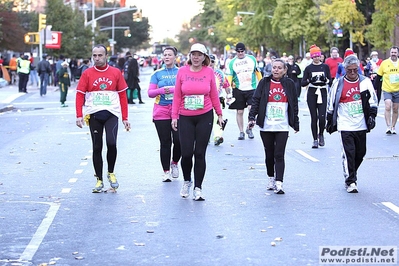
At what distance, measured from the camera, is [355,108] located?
11164 mm

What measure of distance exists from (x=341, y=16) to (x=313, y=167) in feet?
126

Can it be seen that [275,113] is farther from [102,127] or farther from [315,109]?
[315,109]

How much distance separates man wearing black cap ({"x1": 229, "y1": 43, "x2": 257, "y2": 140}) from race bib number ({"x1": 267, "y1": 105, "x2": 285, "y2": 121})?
22.8 ft

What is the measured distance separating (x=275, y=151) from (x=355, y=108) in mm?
1109

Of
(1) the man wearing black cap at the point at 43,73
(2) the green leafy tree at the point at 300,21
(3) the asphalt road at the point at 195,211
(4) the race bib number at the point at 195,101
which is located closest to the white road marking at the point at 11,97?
(1) the man wearing black cap at the point at 43,73

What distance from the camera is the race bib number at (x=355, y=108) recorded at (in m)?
11.2

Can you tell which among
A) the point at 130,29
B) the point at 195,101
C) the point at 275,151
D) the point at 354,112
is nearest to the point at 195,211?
the point at 195,101

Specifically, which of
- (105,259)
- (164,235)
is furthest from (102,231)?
(105,259)

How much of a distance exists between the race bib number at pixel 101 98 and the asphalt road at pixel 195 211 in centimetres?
109

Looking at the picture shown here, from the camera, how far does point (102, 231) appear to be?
8.61 m

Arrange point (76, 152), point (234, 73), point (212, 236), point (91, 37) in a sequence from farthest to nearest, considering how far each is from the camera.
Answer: point (91, 37)
point (234, 73)
point (76, 152)
point (212, 236)

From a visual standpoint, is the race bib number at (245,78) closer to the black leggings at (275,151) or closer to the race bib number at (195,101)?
the black leggings at (275,151)

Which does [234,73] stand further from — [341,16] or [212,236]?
[341,16]

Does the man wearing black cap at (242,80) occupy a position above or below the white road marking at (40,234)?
above
